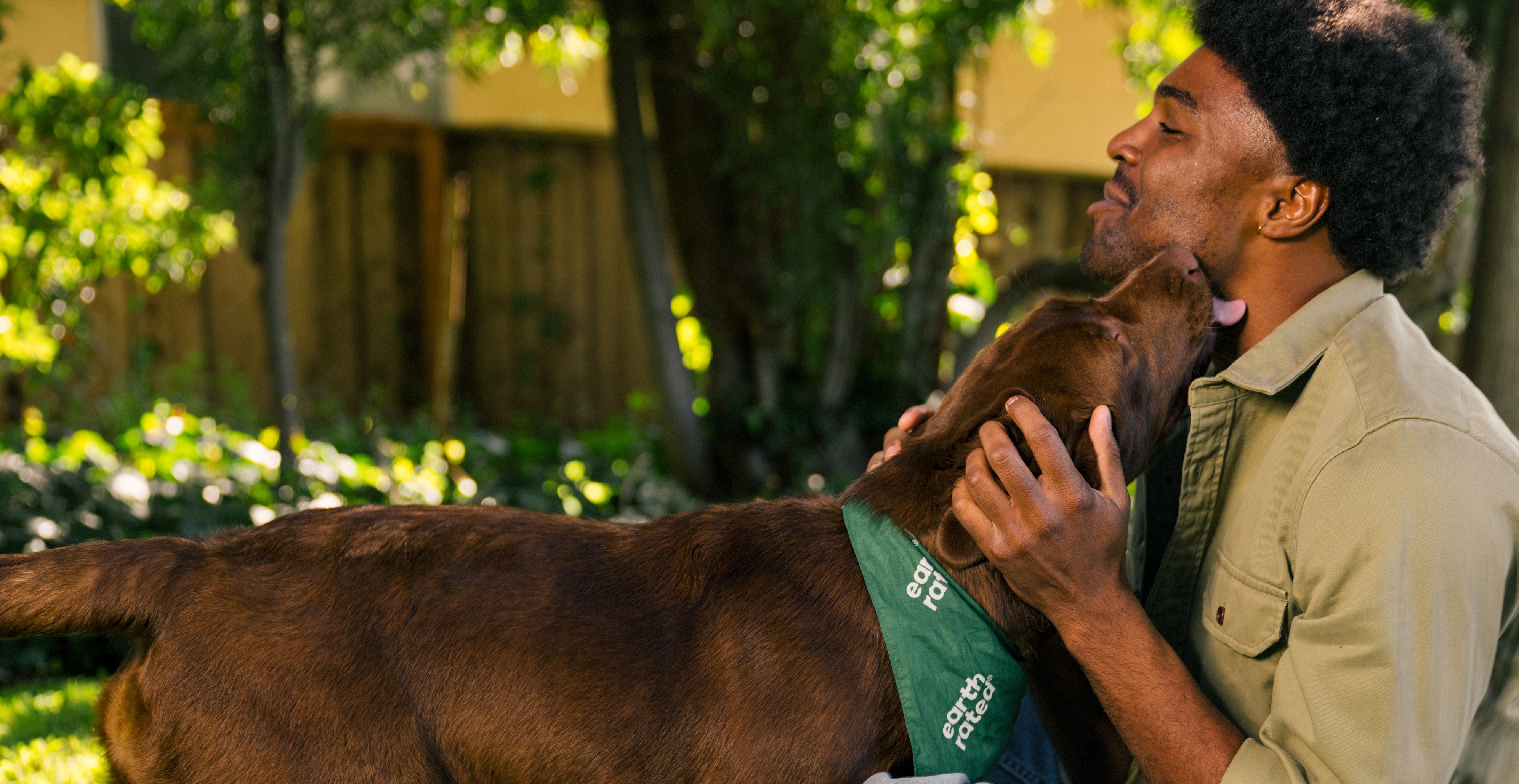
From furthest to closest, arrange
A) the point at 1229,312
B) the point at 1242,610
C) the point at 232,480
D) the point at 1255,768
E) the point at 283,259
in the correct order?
the point at 232,480
the point at 283,259
the point at 1229,312
the point at 1242,610
the point at 1255,768

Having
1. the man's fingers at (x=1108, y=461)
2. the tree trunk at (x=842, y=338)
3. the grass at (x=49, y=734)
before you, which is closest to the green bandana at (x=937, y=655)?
the man's fingers at (x=1108, y=461)

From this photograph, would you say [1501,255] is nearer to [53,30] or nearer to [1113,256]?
[1113,256]

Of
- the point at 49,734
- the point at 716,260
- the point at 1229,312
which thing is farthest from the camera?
the point at 716,260

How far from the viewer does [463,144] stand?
9.42m

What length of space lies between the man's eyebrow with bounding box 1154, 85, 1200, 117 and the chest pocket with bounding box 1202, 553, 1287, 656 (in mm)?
962

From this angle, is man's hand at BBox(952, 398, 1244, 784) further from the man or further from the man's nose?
the man's nose

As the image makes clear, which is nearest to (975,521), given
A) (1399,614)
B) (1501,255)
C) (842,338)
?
(1399,614)

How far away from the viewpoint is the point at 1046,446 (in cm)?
209

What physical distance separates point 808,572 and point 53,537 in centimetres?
418

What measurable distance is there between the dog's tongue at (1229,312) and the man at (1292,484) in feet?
0.08

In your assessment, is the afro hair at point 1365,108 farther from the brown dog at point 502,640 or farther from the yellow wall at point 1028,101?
the yellow wall at point 1028,101

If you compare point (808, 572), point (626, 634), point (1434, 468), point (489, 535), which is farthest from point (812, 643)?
point (1434, 468)

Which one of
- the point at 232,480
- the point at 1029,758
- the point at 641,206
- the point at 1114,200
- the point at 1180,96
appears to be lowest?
the point at 232,480

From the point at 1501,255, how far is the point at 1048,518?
4.16m
